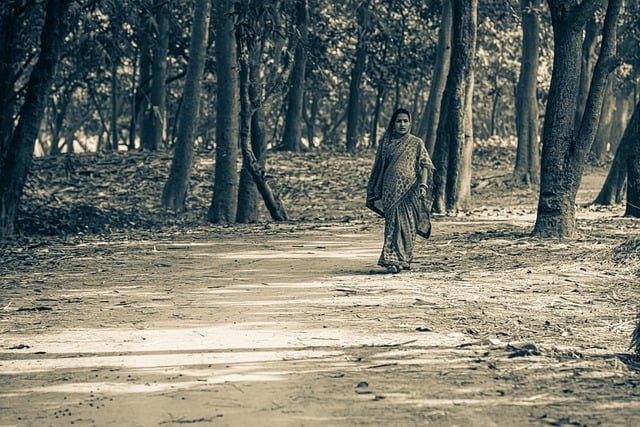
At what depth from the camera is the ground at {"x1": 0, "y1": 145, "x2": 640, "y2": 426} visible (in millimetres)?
6254

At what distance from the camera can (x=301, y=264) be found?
1274cm

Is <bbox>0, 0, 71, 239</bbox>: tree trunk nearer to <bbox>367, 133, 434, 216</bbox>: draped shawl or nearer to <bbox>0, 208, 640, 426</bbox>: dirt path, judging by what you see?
<bbox>0, 208, 640, 426</bbox>: dirt path

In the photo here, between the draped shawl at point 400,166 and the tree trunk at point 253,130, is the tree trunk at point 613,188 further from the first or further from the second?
the draped shawl at point 400,166

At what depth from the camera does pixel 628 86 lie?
40.4m

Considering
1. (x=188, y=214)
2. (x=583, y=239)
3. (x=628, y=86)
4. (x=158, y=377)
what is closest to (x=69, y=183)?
(x=188, y=214)

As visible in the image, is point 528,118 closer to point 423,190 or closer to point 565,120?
point 565,120

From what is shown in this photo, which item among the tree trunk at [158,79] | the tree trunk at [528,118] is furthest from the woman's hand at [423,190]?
the tree trunk at [158,79]

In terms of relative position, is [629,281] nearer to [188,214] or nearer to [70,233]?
[70,233]

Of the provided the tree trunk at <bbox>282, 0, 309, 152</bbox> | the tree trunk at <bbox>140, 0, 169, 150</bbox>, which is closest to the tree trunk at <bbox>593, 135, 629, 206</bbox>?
the tree trunk at <bbox>282, 0, 309, 152</bbox>

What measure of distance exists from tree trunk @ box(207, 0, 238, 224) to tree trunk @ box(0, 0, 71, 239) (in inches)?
123

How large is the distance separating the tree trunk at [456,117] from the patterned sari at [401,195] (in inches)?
271

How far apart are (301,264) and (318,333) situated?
4.34 metres

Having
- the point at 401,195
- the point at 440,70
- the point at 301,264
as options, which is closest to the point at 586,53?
the point at 440,70

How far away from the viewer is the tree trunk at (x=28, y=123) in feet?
52.4
